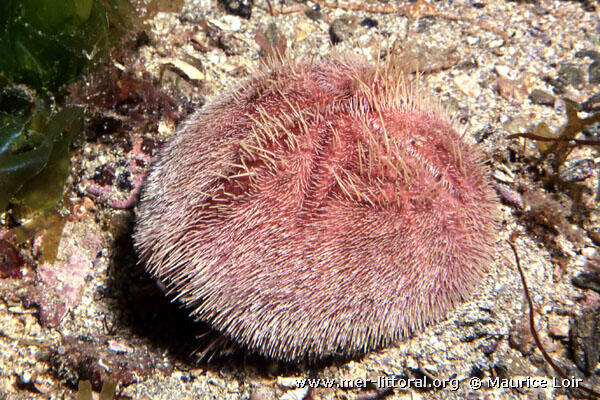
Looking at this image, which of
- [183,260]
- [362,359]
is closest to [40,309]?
[183,260]

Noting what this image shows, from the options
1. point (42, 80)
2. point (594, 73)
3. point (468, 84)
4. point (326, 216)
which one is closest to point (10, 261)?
point (42, 80)

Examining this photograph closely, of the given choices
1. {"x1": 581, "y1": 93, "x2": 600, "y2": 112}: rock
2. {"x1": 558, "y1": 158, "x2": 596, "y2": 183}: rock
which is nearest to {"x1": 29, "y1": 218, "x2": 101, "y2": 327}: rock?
{"x1": 558, "y1": 158, "x2": 596, "y2": 183}: rock

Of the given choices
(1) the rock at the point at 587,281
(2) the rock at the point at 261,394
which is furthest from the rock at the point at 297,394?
(1) the rock at the point at 587,281

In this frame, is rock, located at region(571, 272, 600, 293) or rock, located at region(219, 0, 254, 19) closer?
rock, located at region(571, 272, 600, 293)

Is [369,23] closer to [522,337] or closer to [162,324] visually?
[522,337]

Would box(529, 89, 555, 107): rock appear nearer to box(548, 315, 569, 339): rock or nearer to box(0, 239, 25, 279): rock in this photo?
box(548, 315, 569, 339): rock

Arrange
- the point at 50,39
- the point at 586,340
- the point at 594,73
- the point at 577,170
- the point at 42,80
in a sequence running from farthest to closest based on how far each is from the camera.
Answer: the point at 594,73, the point at 577,170, the point at 42,80, the point at 50,39, the point at 586,340
